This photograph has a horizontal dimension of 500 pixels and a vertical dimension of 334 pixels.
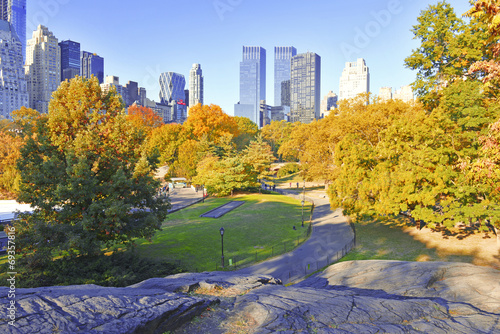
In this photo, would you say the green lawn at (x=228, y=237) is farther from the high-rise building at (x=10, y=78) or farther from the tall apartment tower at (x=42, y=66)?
the tall apartment tower at (x=42, y=66)

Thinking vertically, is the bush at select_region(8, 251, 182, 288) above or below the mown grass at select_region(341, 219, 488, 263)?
above

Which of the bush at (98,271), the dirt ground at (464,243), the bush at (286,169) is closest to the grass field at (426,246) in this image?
the dirt ground at (464,243)

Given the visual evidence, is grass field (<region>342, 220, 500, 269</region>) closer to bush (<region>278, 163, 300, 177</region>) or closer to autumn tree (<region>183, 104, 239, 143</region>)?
autumn tree (<region>183, 104, 239, 143</region>)

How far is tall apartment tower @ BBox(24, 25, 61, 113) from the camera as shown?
7131 inches

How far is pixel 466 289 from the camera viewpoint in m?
10.5

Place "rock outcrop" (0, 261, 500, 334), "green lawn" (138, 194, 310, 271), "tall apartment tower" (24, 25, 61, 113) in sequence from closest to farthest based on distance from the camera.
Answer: "rock outcrop" (0, 261, 500, 334), "green lawn" (138, 194, 310, 271), "tall apartment tower" (24, 25, 61, 113)

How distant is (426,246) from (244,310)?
20.7 metres

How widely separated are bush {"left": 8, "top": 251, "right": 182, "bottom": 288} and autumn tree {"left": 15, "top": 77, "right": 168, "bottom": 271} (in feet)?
2.12

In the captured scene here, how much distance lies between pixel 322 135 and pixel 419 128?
89.9 ft

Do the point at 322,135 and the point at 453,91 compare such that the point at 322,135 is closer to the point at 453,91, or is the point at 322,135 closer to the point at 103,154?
the point at 453,91

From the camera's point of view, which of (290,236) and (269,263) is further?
(290,236)

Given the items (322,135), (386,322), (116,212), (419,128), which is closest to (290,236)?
(419,128)

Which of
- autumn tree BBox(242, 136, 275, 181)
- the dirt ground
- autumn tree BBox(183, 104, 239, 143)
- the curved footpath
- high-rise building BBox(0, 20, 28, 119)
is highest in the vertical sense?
high-rise building BBox(0, 20, 28, 119)

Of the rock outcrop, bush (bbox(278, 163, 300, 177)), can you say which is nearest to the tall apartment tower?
bush (bbox(278, 163, 300, 177))
